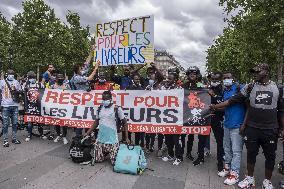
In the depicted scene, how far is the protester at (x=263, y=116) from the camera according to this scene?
19.7 feet

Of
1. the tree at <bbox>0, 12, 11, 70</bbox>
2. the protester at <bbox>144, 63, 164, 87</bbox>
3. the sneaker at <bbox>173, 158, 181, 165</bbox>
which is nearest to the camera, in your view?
the sneaker at <bbox>173, 158, 181, 165</bbox>

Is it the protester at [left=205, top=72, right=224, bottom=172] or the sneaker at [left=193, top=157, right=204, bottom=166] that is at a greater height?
the protester at [left=205, top=72, right=224, bottom=172]

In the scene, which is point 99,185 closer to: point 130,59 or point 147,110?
point 147,110

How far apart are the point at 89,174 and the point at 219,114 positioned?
316 cm

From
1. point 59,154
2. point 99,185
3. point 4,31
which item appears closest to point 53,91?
point 59,154

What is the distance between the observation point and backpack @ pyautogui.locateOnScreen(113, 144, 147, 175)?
6828 mm

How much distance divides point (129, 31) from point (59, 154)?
12.4ft

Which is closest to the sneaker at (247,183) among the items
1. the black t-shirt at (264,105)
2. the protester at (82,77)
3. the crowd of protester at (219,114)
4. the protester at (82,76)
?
the crowd of protester at (219,114)

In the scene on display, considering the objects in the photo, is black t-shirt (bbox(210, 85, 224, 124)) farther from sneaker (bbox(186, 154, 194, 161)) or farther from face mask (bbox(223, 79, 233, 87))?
sneaker (bbox(186, 154, 194, 161))

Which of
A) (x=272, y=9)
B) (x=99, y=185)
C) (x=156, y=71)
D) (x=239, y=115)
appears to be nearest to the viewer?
(x=99, y=185)

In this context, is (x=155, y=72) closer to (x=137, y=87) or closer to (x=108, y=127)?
(x=137, y=87)

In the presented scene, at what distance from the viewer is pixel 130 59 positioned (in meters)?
8.98

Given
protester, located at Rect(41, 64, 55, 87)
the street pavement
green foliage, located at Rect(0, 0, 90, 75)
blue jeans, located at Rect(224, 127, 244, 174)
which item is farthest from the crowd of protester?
green foliage, located at Rect(0, 0, 90, 75)

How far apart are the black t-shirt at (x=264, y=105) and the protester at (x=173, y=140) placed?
6.90ft
